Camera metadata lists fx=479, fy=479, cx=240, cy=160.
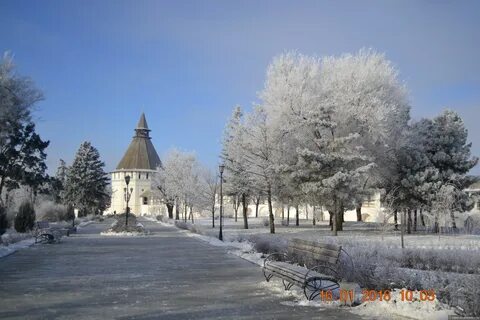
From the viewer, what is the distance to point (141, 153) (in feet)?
425

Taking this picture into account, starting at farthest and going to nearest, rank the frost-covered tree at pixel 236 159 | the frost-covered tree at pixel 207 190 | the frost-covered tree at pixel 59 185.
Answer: the frost-covered tree at pixel 207 190
the frost-covered tree at pixel 59 185
the frost-covered tree at pixel 236 159

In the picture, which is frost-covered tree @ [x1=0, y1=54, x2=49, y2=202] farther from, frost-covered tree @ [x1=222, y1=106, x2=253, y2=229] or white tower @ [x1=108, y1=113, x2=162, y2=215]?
white tower @ [x1=108, y1=113, x2=162, y2=215]

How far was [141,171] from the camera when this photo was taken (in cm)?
12556

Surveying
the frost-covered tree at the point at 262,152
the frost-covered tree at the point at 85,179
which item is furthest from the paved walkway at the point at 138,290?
the frost-covered tree at the point at 85,179

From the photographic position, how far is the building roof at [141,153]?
127062 millimetres

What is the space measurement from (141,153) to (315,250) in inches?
4782

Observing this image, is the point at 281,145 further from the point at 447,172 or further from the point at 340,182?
the point at 447,172

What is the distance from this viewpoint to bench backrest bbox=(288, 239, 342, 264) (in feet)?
33.7

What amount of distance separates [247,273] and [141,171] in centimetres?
11544

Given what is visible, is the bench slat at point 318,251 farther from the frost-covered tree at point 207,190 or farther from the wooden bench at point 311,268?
the frost-covered tree at point 207,190

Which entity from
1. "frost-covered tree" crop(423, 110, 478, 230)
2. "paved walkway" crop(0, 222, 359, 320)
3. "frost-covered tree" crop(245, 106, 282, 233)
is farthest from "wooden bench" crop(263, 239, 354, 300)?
"frost-covered tree" crop(423, 110, 478, 230)

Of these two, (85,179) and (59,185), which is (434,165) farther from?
(85,179)

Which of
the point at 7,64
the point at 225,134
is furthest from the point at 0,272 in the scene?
the point at 225,134

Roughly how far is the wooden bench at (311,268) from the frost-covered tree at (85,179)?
59.6m
